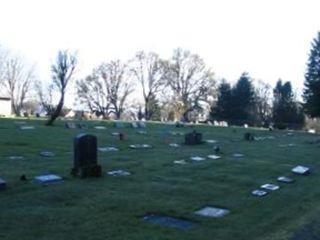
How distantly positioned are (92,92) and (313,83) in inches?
1968

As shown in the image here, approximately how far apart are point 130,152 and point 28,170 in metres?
6.76

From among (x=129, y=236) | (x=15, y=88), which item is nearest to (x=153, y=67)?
(x=15, y=88)

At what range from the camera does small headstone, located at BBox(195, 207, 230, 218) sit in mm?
9789

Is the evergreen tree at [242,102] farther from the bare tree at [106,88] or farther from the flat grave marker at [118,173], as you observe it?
the flat grave marker at [118,173]

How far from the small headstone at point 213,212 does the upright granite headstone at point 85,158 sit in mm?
3875

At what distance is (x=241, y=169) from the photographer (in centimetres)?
1634

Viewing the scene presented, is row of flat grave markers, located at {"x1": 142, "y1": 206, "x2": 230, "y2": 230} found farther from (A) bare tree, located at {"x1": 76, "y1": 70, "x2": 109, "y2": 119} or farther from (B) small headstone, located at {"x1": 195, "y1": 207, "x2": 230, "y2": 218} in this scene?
(A) bare tree, located at {"x1": 76, "y1": 70, "x2": 109, "y2": 119}

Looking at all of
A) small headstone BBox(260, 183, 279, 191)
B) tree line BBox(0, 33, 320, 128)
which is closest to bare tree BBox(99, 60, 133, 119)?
tree line BBox(0, 33, 320, 128)

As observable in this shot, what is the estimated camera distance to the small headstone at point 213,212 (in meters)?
9.79

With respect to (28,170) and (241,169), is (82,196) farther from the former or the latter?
(241,169)

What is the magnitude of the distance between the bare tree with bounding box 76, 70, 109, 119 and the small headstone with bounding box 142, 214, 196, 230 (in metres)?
77.8

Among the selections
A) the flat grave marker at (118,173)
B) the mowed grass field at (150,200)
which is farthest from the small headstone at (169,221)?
the flat grave marker at (118,173)

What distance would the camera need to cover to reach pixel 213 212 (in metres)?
10.0

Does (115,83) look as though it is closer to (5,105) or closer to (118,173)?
(5,105)
